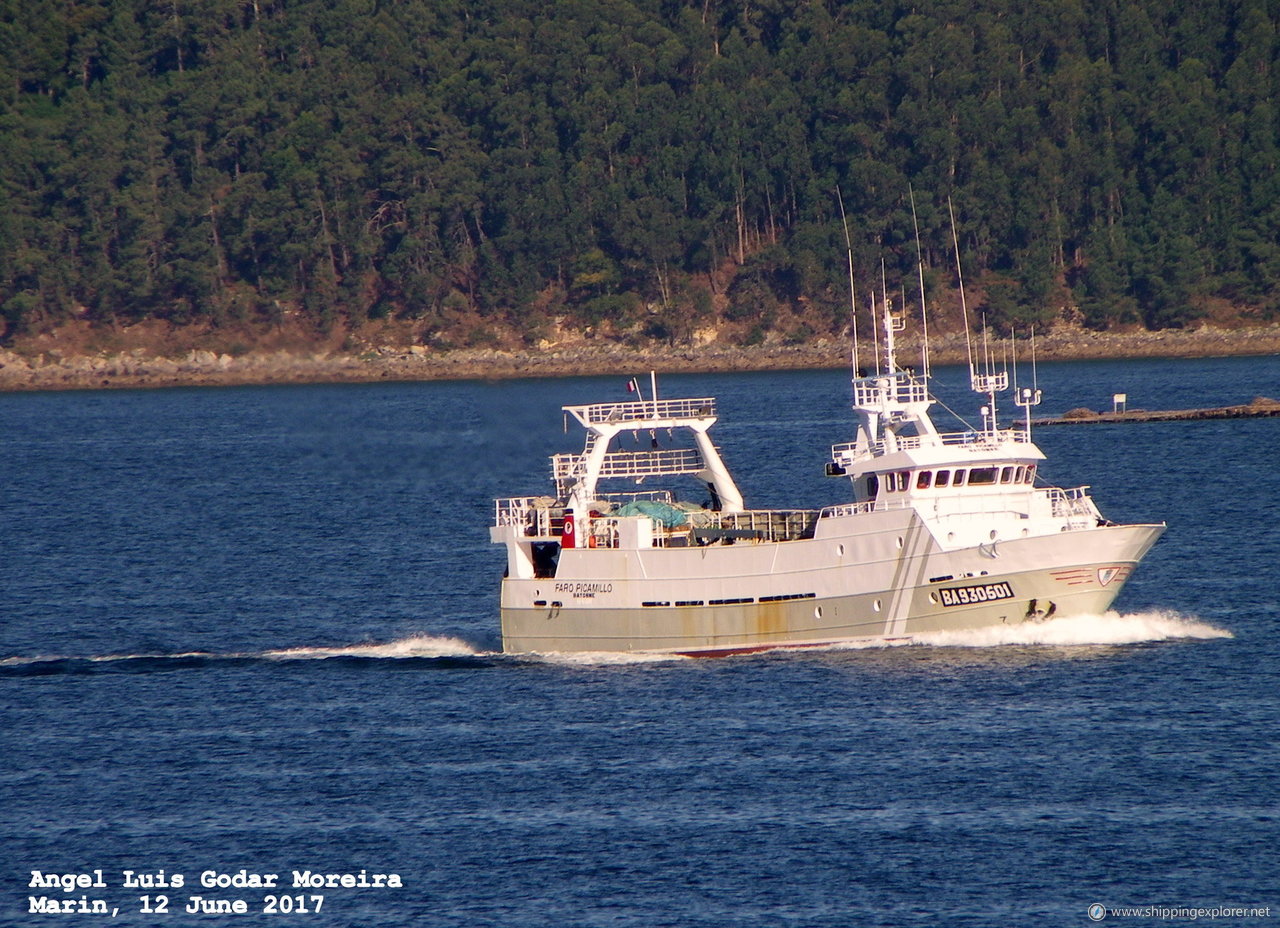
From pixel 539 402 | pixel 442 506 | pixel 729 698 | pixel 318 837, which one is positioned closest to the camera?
pixel 318 837

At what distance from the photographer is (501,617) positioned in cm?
5766

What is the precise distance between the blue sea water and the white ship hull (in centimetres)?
81

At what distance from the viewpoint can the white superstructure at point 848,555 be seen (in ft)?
175

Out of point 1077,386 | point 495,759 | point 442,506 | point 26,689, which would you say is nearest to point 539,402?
point 442,506

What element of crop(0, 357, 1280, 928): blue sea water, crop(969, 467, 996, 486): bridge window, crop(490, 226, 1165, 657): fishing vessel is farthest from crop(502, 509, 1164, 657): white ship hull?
crop(969, 467, 996, 486): bridge window

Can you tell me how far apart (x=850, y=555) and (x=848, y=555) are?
0.18 ft

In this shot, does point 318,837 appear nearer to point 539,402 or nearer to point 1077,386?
point 539,402

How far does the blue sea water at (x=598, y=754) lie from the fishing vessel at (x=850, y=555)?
3.26ft

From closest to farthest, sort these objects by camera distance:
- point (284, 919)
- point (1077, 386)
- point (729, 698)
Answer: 1. point (284, 919)
2. point (729, 698)
3. point (1077, 386)

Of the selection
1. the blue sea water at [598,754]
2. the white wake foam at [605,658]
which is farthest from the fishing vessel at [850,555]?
the blue sea water at [598,754]

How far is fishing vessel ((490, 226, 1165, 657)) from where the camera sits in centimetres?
5347

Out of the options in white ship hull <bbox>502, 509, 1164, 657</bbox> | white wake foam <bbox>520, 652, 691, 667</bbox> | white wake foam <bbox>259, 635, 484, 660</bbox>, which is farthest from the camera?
white wake foam <bbox>259, 635, 484, 660</bbox>

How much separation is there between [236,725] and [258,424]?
10997cm

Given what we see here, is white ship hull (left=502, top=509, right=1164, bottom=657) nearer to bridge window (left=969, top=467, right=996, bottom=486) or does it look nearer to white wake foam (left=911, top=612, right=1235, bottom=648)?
white wake foam (left=911, top=612, right=1235, bottom=648)
